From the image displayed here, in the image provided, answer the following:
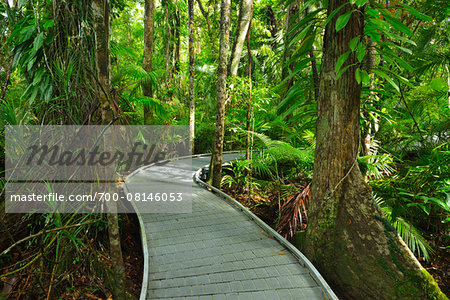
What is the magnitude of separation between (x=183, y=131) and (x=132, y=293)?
27.6 ft

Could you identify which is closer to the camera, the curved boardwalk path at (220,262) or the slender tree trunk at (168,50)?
the curved boardwalk path at (220,262)

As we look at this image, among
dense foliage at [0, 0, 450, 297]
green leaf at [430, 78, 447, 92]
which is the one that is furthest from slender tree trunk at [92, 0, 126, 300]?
green leaf at [430, 78, 447, 92]

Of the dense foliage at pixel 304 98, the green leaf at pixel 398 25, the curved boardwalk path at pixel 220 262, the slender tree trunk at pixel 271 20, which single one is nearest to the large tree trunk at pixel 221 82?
the dense foliage at pixel 304 98

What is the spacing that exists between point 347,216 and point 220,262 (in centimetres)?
184

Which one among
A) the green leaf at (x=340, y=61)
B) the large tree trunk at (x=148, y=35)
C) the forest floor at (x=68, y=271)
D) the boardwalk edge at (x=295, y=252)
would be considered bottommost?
the forest floor at (x=68, y=271)

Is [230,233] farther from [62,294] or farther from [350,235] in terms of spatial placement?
[62,294]

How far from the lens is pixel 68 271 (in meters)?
3.41

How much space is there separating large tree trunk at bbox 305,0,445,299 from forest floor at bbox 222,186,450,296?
1729 millimetres

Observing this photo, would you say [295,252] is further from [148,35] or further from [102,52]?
[148,35]

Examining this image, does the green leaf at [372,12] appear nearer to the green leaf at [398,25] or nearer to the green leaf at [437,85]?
the green leaf at [398,25]

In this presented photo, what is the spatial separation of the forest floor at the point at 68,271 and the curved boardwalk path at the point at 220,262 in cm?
60

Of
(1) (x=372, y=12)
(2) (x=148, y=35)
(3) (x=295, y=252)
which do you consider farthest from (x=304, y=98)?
(2) (x=148, y=35)

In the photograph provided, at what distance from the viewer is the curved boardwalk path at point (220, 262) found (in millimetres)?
2904

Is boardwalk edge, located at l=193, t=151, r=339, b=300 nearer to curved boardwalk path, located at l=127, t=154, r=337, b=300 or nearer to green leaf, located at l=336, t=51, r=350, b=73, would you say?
curved boardwalk path, located at l=127, t=154, r=337, b=300
